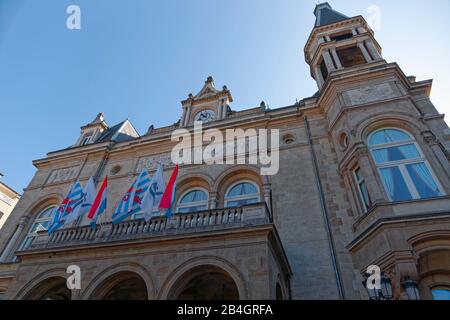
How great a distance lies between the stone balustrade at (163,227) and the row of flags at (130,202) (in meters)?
0.31

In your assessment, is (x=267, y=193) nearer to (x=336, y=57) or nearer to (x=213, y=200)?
(x=213, y=200)

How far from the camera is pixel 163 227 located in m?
9.71

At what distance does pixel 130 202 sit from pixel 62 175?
9925 millimetres

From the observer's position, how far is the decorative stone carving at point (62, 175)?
18000mm

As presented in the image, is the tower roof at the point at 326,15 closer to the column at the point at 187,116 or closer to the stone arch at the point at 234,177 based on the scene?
the column at the point at 187,116

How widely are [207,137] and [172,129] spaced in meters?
3.33

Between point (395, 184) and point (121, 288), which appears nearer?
point (121, 288)

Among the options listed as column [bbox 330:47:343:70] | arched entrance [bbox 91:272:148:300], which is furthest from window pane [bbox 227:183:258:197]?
column [bbox 330:47:343:70]

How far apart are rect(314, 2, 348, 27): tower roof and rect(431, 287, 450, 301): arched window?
15.9m

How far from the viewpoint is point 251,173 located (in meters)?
14.3

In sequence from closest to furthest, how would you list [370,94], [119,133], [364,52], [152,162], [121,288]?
[121,288] < [370,94] < [364,52] < [152,162] < [119,133]

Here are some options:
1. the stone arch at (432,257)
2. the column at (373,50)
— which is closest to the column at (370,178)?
the stone arch at (432,257)

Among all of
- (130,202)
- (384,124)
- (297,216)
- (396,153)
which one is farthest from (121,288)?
(384,124)
